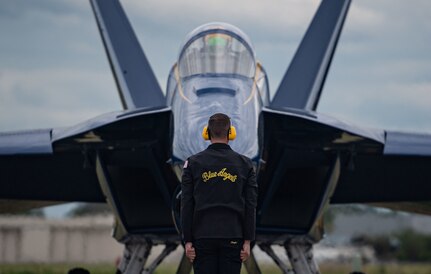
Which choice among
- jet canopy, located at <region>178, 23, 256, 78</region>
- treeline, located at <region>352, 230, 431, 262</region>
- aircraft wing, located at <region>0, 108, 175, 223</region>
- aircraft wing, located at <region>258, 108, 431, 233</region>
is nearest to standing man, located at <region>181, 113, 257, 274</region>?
aircraft wing, located at <region>258, 108, 431, 233</region>

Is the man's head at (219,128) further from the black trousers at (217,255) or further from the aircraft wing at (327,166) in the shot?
the aircraft wing at (327,166)

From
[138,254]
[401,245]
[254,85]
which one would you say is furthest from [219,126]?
[401,245]

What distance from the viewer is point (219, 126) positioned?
630cm

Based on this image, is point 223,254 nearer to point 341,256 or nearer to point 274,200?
point 274,200

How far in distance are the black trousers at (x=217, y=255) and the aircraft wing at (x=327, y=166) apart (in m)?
4.21

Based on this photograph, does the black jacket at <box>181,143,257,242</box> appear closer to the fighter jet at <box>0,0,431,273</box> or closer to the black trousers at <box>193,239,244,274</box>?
the black trousers at <box>193,239,244,274</box>

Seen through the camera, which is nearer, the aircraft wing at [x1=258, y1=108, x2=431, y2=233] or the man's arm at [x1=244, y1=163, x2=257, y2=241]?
the man's arm at [x1=244, y1=163, x2=257, y2=241]

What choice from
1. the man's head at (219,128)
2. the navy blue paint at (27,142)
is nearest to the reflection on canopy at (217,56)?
the navy blue paint at (27,142)

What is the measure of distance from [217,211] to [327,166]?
5979 millimetres

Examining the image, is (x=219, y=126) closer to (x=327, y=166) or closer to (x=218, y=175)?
(x=218, y=175)

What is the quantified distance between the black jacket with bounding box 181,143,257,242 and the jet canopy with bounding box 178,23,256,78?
498 centimetres

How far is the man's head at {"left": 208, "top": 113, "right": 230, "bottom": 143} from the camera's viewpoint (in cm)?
629

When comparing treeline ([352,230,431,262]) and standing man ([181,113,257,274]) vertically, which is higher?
standing man ([181,113,257,274])

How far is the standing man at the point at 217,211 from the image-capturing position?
6.22 m
